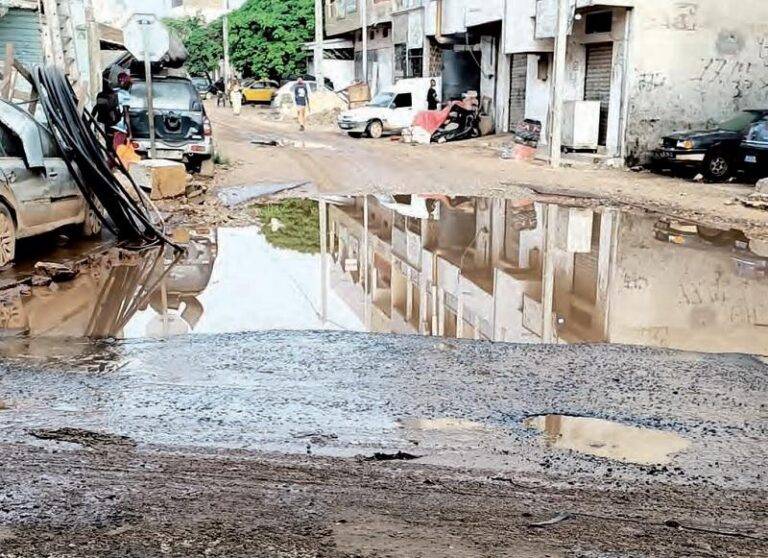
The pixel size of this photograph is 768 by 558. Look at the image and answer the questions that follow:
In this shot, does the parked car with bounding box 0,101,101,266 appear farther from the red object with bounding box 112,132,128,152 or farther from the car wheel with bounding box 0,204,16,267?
the red object with bounding box 112,132,128,152

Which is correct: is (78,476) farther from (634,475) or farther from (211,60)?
(211,60)

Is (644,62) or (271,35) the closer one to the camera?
(644,62)

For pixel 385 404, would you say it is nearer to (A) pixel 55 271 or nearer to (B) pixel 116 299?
(B) pixel 116 299

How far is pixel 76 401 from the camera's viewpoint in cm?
516

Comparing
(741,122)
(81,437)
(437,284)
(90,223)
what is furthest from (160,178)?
(741,122)

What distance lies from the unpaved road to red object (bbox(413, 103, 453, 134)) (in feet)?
73.4

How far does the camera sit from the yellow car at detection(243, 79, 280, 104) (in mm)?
52562

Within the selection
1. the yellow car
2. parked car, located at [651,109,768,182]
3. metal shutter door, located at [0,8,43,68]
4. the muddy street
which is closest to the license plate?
the muddy street

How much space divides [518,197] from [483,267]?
619 cm

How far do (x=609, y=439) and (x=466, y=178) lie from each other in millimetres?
13969

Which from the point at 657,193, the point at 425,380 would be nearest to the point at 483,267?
the point at 425,380

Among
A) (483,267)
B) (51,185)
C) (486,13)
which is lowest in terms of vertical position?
(483,267)

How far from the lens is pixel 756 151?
54.8ft

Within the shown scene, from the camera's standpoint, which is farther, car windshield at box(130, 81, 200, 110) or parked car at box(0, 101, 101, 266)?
car windshield at box(130, 81, 200, 110)
